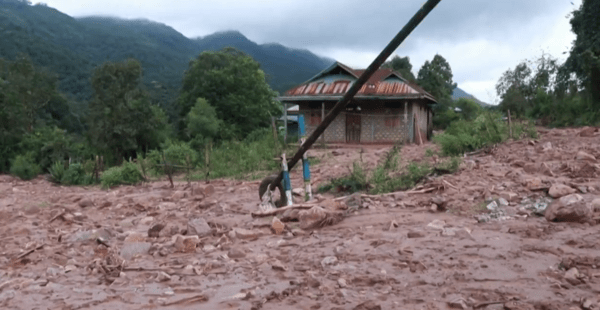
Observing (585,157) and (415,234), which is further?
(585,157)

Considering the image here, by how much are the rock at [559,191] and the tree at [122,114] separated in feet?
60.3

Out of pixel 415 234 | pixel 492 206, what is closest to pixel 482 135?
pixel 492 206

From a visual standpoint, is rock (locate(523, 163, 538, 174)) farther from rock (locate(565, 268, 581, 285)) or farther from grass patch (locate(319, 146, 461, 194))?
rock (locate(565, 268, 581, 285))

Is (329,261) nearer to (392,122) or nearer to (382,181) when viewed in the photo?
(382,181)

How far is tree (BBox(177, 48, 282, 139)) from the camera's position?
25109 millimetres

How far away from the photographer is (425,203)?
5230mm

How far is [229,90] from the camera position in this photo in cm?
2577

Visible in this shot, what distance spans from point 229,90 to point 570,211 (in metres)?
22.9

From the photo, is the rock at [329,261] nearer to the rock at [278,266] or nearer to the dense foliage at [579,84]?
the rock at [278,266]

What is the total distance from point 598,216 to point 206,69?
952 inches

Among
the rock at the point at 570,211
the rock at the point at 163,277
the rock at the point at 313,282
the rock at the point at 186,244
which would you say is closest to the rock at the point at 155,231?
the rock at the point at 186,244

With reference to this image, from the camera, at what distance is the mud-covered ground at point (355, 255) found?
2932 mm

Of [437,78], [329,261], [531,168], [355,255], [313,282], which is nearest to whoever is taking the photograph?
[313,282]

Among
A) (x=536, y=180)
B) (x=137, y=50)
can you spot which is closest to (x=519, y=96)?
(x=536, y=180)
